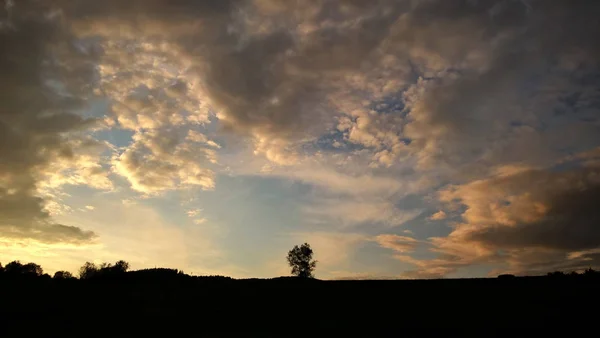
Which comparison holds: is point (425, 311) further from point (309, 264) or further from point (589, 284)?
point (309, 264)

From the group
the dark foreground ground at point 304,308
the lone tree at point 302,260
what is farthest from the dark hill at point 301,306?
the lone tree at point 302,260

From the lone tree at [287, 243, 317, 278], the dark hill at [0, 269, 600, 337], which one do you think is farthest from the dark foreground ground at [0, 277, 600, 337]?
the lone tree at [287, 243, 317, 278]

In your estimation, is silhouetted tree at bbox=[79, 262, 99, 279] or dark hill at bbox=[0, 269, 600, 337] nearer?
dark hill at bbox=[0, 269, 600, 337]

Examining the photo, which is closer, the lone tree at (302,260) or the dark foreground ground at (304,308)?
the dark foreground ground at (304,308)

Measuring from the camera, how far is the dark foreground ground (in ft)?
60.2

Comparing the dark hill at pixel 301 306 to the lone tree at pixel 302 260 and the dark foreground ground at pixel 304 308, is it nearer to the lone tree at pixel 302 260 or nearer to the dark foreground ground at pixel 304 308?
the dark foreground ground at pixel 304 308

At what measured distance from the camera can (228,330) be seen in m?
20.4

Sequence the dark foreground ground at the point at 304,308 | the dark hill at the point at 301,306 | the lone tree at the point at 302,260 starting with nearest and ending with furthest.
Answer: the dark foreground ground at the point at 304,308 < the dark hill at the point at 301,306 < the lone tree at the point at 302,260

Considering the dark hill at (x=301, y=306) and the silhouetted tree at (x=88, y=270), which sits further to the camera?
the silhouetted tree at (x=88, y=270)

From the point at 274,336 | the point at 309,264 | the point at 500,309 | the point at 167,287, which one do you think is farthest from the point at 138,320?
the point at 309,264

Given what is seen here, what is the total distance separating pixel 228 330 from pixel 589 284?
19.4m

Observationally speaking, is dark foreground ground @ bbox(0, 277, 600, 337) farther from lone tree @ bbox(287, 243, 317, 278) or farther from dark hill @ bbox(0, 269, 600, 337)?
lone tree @ bbox(287, 243, 317, 278)

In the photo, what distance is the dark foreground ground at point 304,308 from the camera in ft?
60.2

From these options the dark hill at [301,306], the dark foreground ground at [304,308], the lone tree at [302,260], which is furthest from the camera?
the lone tree at [302,260]
